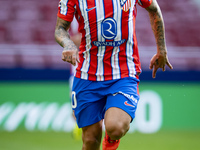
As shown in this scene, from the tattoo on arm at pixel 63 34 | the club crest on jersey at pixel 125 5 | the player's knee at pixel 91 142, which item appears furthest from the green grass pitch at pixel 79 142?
the club crest on jersey at pixel 125 5

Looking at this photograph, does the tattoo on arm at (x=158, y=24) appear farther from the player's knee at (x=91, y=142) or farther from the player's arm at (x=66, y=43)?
the player's knee at (x=91, y=142)

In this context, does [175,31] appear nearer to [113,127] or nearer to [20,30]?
[20,30]

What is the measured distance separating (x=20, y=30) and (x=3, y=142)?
439 cm

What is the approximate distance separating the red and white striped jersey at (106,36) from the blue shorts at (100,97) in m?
0.06

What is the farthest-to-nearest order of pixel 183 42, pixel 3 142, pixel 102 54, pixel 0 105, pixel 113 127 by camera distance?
pixel 183 42 < pixel 0 105 < pixel 3 142 < pixel 102 54 < pixel 113 127

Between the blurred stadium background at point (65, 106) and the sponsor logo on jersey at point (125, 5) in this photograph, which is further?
the blurred stadium background at point (65, 106)

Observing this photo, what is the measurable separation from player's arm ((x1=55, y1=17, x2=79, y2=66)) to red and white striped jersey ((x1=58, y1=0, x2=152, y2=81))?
0.21ft

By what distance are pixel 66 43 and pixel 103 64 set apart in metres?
0.37

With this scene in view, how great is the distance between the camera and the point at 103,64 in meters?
3.07

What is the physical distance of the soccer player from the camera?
297 cm

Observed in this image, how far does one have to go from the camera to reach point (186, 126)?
249 inches

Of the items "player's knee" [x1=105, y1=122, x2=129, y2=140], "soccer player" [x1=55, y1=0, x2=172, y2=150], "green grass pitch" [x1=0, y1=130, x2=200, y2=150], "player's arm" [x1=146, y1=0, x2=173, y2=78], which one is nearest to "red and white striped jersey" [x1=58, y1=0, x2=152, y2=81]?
"soccer player" [x1=55, y1=0, x2=172, y2=150]

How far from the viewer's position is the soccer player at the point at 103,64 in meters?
2.97

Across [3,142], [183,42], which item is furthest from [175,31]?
[3,142]
